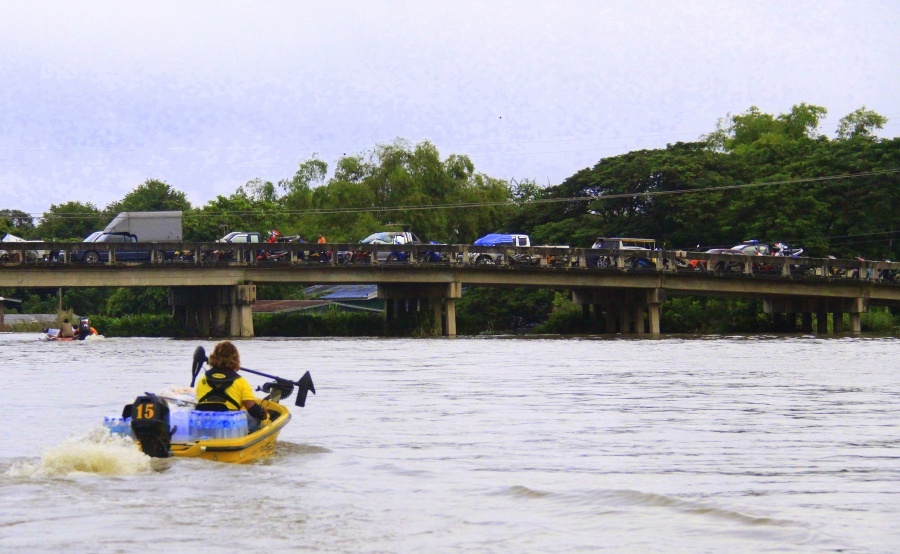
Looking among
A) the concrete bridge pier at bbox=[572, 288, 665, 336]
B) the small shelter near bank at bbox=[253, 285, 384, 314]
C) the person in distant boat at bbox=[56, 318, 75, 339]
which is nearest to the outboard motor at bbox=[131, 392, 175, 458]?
the person in distant boat at bbox=[56, 318, 75, 339]

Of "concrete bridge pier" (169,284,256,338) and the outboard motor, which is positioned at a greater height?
"concrete bridge pier" (169,284,256,338)

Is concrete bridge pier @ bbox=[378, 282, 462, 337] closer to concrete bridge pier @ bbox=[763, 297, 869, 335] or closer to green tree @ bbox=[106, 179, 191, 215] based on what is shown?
concrete bridge pier @ bbox=[763, 297, 869, 335]

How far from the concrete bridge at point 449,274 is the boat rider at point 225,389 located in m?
42.0

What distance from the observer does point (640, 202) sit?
3413 inches

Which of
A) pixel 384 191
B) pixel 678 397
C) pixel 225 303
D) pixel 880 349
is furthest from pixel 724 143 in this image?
pixel 678 397

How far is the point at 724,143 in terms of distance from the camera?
114m

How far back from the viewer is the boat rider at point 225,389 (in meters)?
15.8

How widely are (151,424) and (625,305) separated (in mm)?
58853

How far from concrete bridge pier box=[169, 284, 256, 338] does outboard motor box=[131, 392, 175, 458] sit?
149 feet

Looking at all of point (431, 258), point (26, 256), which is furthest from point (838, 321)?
point (26, 256)

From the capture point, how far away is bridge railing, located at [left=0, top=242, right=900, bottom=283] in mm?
57562

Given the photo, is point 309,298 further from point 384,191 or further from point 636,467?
point 636,467

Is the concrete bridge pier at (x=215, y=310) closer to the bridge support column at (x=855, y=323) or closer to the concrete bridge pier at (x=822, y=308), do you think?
the concrete bridge pier at (x=822, y=308)

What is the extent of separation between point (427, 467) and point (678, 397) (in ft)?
34.2
